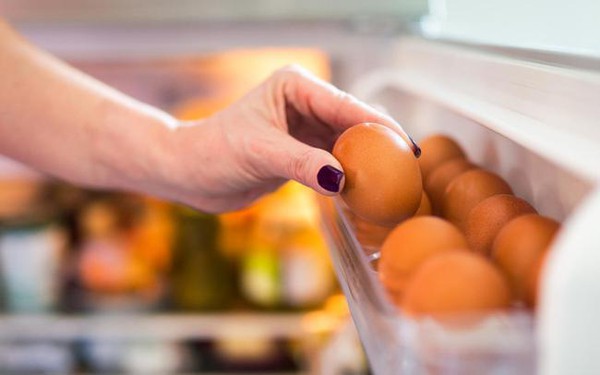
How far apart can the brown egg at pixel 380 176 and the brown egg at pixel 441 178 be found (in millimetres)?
79

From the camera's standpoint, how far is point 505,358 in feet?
1.44

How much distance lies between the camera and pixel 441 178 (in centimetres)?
79

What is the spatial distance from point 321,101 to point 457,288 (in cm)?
43

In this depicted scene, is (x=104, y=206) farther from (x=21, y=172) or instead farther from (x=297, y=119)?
(x=297, y=119)

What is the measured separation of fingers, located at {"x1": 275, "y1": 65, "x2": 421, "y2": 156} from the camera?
0.83 m

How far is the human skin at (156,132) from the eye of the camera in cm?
89

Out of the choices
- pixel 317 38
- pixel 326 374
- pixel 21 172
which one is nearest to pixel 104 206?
pixel 21 172

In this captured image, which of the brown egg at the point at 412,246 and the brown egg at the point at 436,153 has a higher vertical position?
the brown egg at the point at 412,246

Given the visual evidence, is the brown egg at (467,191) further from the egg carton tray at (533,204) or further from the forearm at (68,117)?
the forearm at (68,117)

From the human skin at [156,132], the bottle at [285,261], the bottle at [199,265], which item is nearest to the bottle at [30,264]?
the bottle at [199,265]

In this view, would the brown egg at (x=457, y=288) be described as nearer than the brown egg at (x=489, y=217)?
Yes

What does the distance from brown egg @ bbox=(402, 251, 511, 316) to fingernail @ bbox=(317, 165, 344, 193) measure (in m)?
0.21

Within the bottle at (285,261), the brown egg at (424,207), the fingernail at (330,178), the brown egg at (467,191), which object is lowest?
the bottle at (285,261)

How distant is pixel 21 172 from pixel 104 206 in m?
0.21
